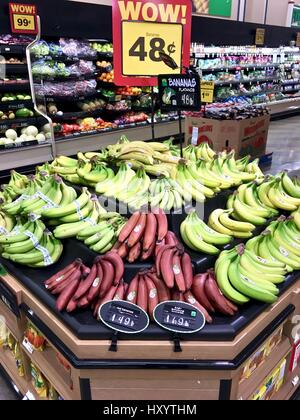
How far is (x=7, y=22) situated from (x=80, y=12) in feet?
4.44

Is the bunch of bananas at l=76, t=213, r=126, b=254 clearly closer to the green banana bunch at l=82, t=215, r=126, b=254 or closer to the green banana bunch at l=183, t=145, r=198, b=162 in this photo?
the green banana bunch at l=82, t=215, r=126, b=254

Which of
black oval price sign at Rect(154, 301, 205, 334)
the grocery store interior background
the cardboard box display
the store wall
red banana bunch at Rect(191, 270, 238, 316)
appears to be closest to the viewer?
black oval price sign at Rect(154, 301, 205, 334)

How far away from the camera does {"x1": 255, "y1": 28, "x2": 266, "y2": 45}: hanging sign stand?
981cm

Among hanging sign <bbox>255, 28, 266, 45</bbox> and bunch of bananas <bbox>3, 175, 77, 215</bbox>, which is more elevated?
hanging sign <bbox>255, 28, 266, 45</bbox>

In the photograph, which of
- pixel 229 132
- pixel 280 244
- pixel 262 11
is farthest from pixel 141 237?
pixel 262 11

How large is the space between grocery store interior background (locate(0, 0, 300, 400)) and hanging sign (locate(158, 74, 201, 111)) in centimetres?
5

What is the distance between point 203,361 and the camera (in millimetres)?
1464

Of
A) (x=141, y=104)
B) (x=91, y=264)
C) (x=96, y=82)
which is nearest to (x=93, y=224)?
(x=91, y=264)

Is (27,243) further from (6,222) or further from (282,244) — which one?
(282,244)

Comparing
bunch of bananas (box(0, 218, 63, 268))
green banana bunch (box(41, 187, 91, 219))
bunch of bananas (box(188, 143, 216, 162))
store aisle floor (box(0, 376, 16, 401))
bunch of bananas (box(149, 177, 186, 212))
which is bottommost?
store aisle floor (box(0, 376, 16, 401))

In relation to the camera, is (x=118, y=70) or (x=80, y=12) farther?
(x=80, y=12)

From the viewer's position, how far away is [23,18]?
493 centimetres

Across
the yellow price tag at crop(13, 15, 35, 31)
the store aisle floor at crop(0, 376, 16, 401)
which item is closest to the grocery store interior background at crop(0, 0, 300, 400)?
the store aisle floor at crop(0, 376, 16, 401)
